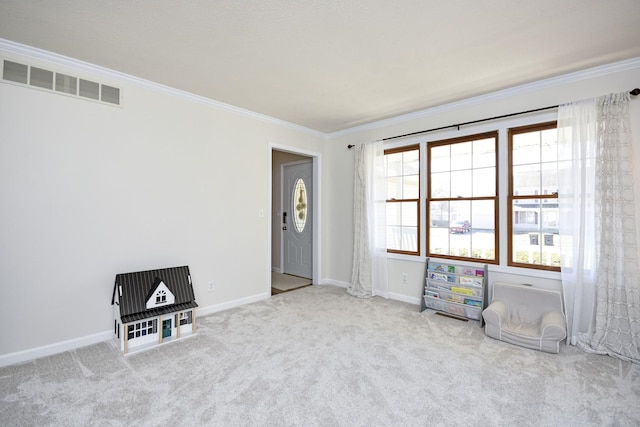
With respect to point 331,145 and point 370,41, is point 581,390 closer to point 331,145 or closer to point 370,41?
point 370,41

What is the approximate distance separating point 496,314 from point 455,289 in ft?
2.40

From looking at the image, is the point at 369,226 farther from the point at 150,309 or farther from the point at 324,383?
the point at 150,309

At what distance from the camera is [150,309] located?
9.86 feet

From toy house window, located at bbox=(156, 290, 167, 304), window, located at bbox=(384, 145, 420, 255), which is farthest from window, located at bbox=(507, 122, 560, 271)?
toy house window, located at bbox=(156, 290, 167, 304)

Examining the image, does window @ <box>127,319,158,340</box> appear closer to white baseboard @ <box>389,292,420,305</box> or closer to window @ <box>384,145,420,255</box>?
white baseboard @ <box>389,292,420,305</box>

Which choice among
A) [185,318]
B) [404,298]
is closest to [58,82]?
[185,318]

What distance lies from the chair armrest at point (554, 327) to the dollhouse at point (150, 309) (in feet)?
11.3

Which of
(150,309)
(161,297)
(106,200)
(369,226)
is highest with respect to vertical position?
(106,200)

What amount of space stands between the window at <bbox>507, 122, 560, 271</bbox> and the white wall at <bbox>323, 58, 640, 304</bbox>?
11 centimetres

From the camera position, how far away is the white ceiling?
6.96ft

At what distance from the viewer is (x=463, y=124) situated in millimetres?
3871

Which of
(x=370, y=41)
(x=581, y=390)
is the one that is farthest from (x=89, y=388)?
(x=581, y=390)

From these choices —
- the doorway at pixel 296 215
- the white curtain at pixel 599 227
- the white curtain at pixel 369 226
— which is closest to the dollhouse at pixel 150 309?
the doorway at pixel 296 215

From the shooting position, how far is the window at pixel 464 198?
376 centimetres
